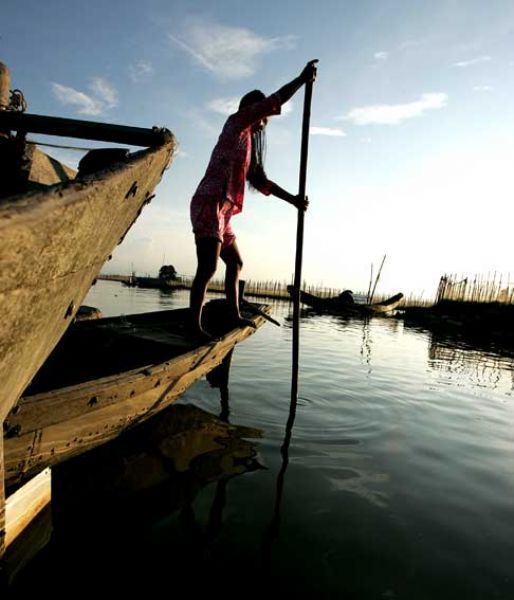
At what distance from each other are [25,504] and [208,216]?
2.11 m

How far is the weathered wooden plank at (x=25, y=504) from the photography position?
4.51ft

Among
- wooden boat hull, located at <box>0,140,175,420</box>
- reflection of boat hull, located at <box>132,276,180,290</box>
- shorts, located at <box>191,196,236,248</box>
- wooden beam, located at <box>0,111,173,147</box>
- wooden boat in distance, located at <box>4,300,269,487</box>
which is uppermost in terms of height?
wooden beam, located at <box>0,111,173,147</box>

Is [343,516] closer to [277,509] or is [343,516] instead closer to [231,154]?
[277,509]

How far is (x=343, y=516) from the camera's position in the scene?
2.11m

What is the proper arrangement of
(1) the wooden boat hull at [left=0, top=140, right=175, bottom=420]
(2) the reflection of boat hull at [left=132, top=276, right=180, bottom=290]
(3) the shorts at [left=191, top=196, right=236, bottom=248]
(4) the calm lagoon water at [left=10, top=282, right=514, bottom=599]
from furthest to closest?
(2) the reflection of boat hull at [left=132, top=276, right=180, bottom=290] < (3) the shorts at [left=191, top=196, right=236, bottom=248] < (4) the calm lagoon water at [left=10, top=282, right=514, bottom=599] < (1) the wooden boat hull at [left=0, top=140, right=175, bottom=420]

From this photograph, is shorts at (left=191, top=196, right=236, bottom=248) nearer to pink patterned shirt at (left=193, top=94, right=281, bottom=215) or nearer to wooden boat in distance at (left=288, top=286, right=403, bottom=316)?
pink patterned shirt at (left=193, top=94, right=281, bottom=215)

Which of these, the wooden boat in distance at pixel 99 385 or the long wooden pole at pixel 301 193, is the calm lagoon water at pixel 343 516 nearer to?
the wooden boat in distance at pixel 99 385

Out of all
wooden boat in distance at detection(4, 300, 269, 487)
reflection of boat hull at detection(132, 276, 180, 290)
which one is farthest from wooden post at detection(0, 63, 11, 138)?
reflection of boat hull at detection(132, 276, 180, 290)

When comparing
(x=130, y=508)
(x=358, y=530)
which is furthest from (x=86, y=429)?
(x=358, y=530)

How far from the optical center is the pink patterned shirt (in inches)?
117

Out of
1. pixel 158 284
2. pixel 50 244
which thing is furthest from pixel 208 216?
pixel 158 284

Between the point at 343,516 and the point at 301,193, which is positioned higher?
the point at 301,193

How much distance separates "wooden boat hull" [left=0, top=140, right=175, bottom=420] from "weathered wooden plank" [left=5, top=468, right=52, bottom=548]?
55 centimetres

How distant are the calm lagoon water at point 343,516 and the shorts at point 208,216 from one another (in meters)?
1.68
